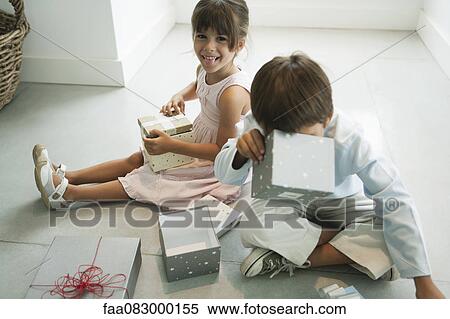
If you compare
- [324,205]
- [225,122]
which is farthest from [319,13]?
[324,205]

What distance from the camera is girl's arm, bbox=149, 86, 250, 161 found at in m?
1.10

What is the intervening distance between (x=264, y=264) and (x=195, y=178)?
31 centimetres

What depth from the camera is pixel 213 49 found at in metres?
1.07

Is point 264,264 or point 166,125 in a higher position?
point 166,125

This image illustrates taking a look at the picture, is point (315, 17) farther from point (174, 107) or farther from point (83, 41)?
point (174, 107)

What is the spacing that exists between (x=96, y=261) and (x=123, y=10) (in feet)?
3.56

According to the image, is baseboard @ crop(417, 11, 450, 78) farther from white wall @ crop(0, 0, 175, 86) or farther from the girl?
white wall @ crop(0, 0, 175, 86)

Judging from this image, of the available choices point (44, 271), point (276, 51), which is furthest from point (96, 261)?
point (276, 51)

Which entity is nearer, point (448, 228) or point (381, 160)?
point (381, 160)

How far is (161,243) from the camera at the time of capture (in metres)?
1.02

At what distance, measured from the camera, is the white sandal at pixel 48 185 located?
112 cm

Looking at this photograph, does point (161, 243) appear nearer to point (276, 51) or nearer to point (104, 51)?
point (104, 51)

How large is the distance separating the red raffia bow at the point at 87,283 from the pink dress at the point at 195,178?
28 cm
